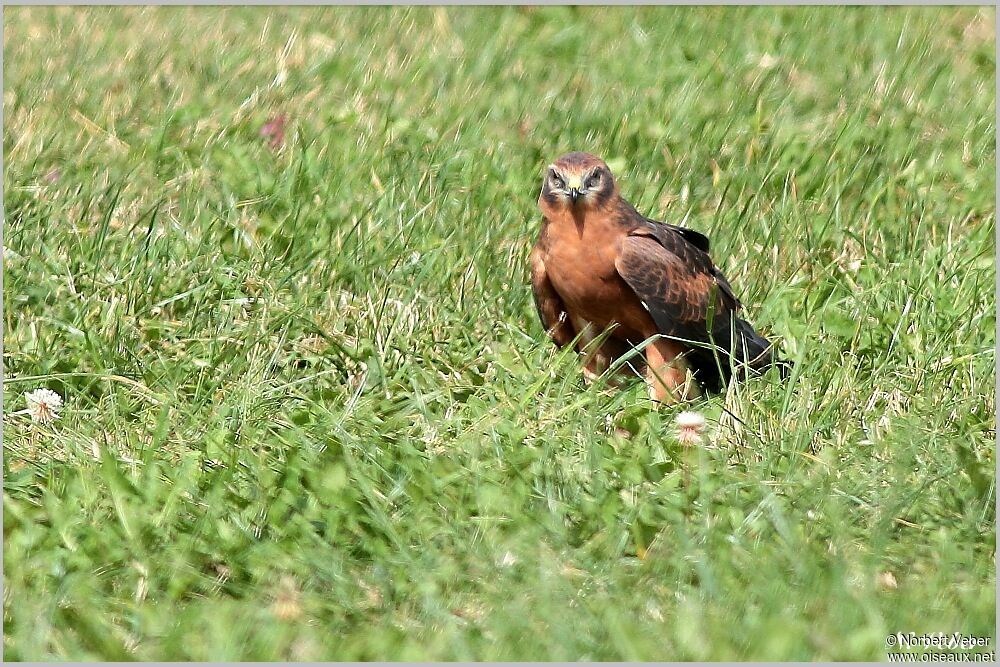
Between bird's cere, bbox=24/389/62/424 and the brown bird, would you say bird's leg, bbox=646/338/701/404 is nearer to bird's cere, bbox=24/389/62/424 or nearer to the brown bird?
the brown bird

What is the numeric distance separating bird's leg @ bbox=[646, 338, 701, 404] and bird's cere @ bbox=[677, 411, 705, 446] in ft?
2.05

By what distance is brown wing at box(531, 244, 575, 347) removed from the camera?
19.0 feet

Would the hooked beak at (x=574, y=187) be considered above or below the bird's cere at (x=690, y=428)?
above

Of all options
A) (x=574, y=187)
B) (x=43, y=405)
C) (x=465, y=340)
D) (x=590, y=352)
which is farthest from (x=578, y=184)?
(x=43, y=405)

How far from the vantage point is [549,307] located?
5793 mm

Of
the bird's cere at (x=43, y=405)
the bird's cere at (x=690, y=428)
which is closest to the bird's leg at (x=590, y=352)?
the bird's cere at (x=690, y=428)

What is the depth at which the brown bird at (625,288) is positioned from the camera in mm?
5648

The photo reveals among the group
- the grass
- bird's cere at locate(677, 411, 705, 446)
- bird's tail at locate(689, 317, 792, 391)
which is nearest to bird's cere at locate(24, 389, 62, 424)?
the grass

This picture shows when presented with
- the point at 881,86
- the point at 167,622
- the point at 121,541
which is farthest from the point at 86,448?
the point at 881,86

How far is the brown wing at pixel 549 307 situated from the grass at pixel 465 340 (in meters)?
0.15

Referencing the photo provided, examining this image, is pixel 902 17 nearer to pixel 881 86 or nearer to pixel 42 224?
pixel 881 86

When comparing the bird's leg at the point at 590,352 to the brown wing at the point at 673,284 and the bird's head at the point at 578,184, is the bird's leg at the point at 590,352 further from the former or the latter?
the bird's head at the point at 578,184

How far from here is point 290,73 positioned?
8.23 metres

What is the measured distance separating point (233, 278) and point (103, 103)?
7.64 feet
